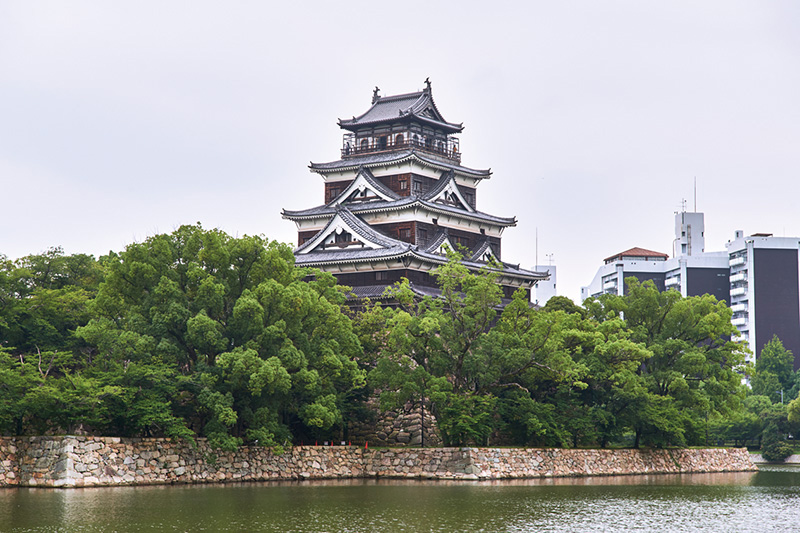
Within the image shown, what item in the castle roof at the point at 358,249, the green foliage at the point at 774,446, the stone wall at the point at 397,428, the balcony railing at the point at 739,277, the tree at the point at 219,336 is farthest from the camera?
the balcony railing at the point at 739,277

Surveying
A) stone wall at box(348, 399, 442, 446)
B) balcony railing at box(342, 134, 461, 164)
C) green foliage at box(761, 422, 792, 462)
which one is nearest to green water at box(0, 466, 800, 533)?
stone wall at box(348, 399, 442, 446)

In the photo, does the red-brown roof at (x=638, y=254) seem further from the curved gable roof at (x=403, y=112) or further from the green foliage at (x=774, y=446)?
the curved gable roof at (x=403, y=112)

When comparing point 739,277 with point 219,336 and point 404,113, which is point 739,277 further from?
point 219,336

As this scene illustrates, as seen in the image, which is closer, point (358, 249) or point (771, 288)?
point (358, 249)

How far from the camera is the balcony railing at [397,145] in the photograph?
50.8 meters

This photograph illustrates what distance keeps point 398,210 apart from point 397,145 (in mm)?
4298

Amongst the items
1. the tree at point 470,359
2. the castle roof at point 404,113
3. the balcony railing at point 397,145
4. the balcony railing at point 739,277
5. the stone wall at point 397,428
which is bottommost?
the stone wall at point 397,428

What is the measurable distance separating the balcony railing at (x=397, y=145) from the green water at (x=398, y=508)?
20.5 meters

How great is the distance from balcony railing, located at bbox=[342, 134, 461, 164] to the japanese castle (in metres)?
0.05

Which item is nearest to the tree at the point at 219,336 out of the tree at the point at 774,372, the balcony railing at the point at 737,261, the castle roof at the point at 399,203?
the castle roof at the point at 399,203

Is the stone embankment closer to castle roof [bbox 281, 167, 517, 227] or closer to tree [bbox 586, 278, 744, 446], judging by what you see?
tree [bbox 586, 278, 744, 446]

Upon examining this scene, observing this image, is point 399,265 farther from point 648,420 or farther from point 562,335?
point 648,420

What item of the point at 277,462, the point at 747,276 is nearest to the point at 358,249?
the point at 277,462

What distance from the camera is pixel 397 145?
5088cm
